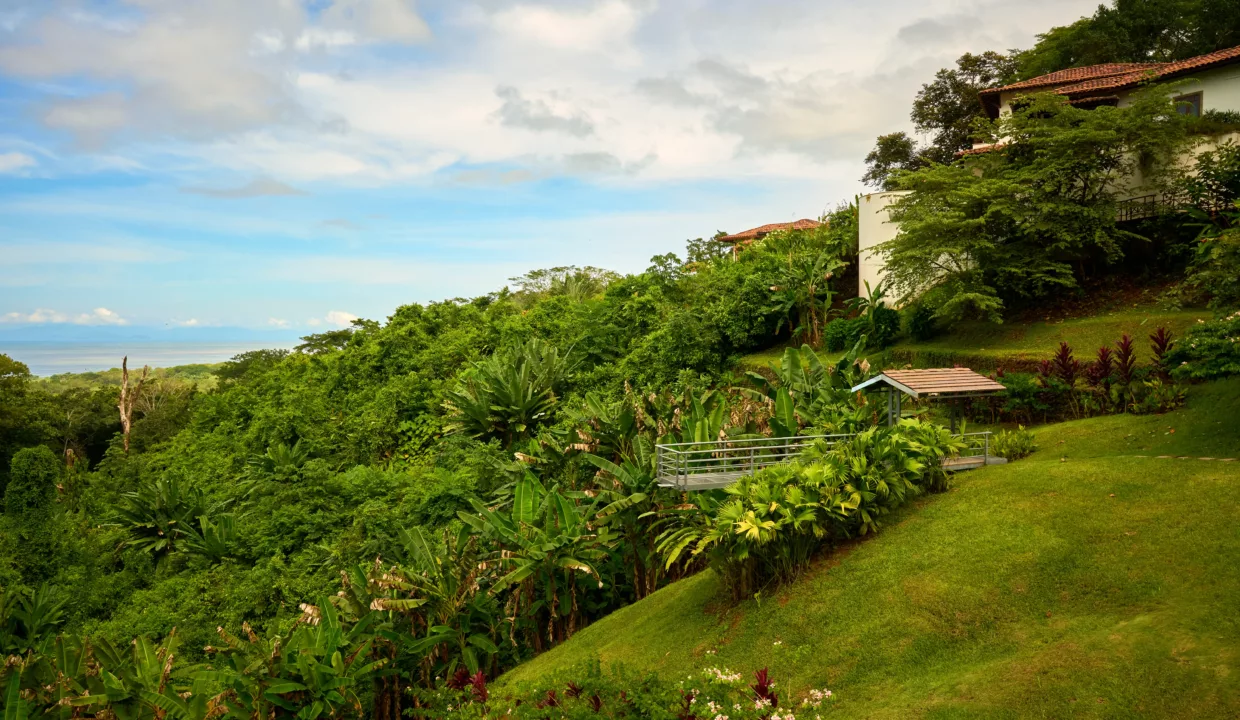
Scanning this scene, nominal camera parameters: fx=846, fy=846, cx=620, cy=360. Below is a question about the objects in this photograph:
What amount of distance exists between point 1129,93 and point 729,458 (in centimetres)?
1829

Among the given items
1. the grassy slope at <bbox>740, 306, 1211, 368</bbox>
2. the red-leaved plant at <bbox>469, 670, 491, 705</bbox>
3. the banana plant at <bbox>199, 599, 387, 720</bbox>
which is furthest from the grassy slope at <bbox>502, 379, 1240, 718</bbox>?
the grassy slope at <bbox>740, 306, 1211, 368</bbox>

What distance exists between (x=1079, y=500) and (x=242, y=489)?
17.7 m

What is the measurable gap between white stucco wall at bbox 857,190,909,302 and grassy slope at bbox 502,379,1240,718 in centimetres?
1205

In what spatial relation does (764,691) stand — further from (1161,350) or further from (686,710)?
(1161,350)

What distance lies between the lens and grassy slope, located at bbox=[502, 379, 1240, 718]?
260 inches

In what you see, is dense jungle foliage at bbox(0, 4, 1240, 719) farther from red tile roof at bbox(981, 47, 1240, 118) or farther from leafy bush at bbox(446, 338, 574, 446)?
red tile roof at bbox(981, 47, 1240, 118)

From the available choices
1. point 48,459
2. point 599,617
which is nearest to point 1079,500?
point 599,617

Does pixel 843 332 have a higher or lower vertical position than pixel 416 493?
higher

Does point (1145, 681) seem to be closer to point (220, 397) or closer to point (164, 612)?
point (164, 612)

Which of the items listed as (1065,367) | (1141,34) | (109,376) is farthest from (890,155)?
(109,376)

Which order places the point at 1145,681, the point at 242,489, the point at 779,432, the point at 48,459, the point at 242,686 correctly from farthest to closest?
1. the point at 48,459
2. the point at 242,489
3. the point at 779,432
4. the point at 242,686
5. the point at 1145,681

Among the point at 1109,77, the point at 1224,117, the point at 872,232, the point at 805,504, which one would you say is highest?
the point at 1109,77

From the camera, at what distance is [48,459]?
22.0 metres

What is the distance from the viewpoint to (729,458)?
10.6 m
